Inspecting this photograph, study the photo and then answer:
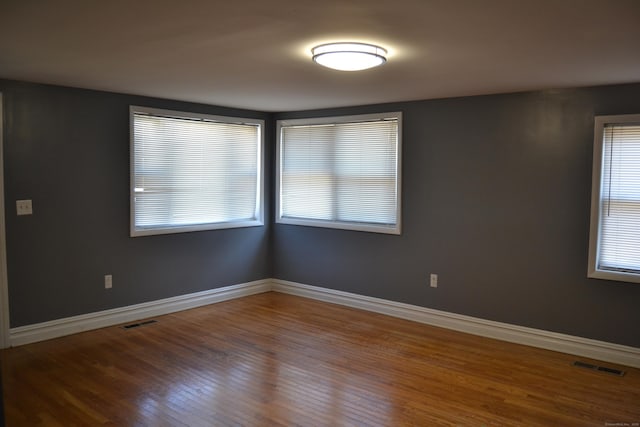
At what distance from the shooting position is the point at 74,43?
279cm

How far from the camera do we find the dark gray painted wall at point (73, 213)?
4062mm

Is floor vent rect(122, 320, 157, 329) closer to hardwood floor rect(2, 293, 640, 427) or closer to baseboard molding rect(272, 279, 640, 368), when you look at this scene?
hardwood floor rect(2, 293, 640, 427)

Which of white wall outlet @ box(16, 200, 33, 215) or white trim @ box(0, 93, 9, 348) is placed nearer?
white trim @ box(0, 93, 9, 348)

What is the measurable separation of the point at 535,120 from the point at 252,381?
3.15 metres

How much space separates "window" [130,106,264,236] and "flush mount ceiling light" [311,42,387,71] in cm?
260

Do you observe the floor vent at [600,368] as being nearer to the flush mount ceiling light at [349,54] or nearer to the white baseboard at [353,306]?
the white baseboard at [353,306]

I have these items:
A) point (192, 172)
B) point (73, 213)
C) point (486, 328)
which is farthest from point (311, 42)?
point (486, 328)

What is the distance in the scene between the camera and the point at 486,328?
453cm

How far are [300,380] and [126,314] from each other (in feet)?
7.17

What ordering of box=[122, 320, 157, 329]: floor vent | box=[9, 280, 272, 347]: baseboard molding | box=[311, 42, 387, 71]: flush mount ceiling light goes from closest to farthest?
box=[311, 42, 387, 71]: flush mount ceiling light, box=[9, 280, 272, 347]: baseboard molding, box=[122, 320, 157, 329]: floor vent

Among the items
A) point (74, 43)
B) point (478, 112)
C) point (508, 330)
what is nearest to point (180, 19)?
point (74, 43)

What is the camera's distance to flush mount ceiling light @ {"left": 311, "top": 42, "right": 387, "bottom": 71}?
276 centimetres

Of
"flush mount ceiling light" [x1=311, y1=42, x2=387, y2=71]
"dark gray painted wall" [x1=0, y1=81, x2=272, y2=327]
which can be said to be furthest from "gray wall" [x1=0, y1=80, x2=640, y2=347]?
"flush mount ceiling light" [x1=311, y1=42, x2=387, y2=71]

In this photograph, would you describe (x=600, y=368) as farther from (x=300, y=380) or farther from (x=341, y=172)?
(x=341, y=172)
